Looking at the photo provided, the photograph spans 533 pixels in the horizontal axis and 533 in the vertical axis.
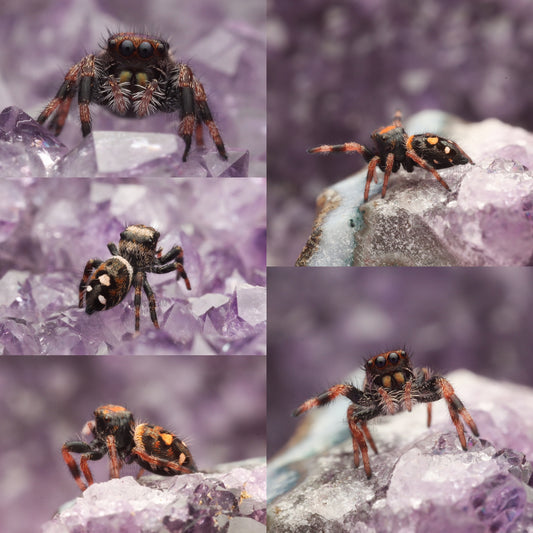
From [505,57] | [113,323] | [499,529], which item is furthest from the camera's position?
[505,57]

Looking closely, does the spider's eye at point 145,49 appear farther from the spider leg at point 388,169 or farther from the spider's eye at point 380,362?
the spider's eye at point 380,362

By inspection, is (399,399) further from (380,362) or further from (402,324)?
(402,324)

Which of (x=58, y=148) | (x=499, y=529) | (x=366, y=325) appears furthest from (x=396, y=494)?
(x=58, y=148)

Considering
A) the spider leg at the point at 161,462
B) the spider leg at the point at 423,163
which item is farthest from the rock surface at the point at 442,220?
the spider leg at the point at 161,462

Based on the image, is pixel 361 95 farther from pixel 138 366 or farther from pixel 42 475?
pixel 42 475

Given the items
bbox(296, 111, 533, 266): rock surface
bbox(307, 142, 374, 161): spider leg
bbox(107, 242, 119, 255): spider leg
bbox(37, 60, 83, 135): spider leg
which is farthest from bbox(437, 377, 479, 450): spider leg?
bbox(37, 60, 83, 135): spider leg

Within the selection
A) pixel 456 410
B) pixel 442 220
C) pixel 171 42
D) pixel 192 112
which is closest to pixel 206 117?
pixel 192 112
